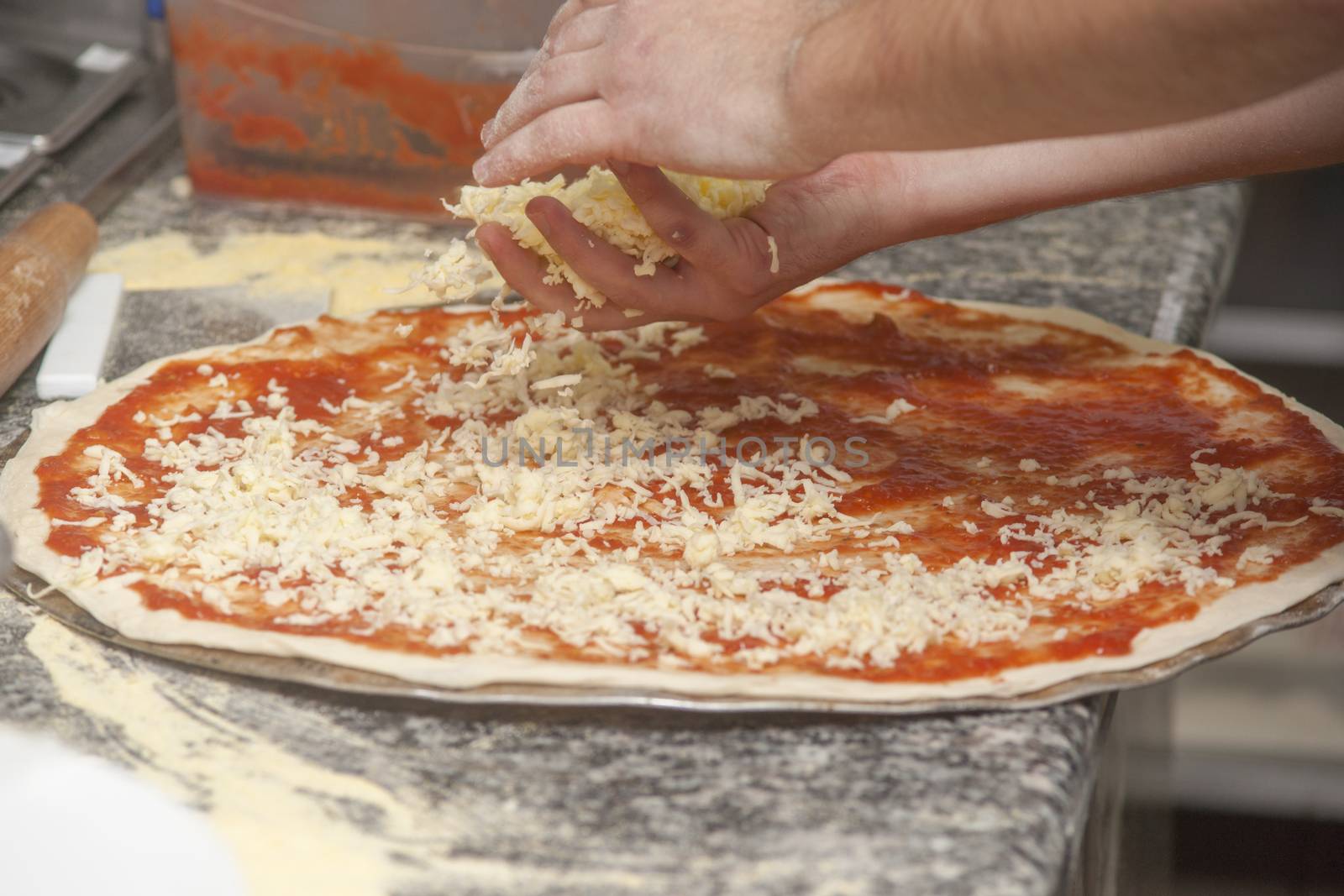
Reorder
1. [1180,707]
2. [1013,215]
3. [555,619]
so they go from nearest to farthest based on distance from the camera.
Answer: [555,619] < [1013,215] < [1180,707]

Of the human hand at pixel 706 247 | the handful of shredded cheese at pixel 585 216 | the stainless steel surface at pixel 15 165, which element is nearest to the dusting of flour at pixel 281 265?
the stainless steel surface at pixel 15 165

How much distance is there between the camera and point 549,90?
195 centimetres

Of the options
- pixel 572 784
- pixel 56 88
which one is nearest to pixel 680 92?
pixel 572 784

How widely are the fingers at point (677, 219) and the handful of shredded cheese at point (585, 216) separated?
6 centimetres

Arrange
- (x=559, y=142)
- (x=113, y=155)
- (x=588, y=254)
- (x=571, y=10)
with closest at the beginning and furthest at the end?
(x=559, y=142) < (x=571, y=10) < (x=588, y=254) < (x=113, y=155)

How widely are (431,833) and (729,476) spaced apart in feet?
2.92

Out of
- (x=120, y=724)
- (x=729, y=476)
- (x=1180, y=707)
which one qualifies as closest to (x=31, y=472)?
(x=120, y=724)

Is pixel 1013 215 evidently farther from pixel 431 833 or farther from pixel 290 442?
pixel 431 833

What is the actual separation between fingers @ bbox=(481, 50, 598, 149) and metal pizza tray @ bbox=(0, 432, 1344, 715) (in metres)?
0.83

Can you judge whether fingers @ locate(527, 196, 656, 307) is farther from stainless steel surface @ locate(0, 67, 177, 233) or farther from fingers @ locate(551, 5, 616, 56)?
stainless steel surface @ locate(0, 67, 177, 233)

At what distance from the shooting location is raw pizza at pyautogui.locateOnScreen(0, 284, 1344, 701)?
183 centimetres

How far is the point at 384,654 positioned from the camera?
1772 millimetres

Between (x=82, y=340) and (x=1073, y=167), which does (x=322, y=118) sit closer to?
(x=82, y=340)

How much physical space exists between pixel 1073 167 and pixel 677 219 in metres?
0.78
